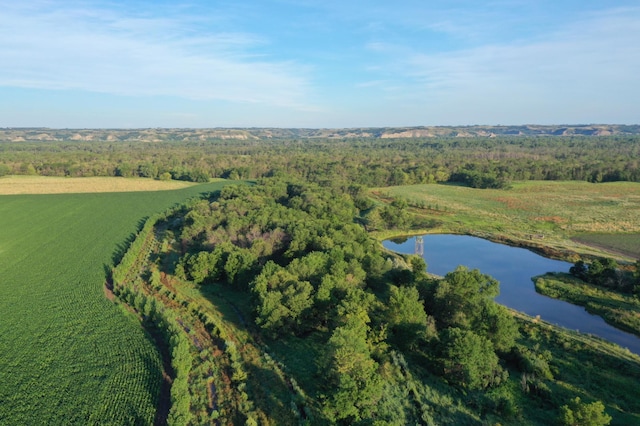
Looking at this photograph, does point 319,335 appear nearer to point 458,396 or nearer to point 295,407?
point 295,407

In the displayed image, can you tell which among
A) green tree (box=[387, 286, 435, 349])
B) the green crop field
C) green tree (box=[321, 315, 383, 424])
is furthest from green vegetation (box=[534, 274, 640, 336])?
the green crop field

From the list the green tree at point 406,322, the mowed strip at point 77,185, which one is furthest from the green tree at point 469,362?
the mowed strip at point 77,185

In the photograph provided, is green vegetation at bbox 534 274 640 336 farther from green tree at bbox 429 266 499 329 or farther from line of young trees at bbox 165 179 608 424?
green tree at bbox 429 266 499 329

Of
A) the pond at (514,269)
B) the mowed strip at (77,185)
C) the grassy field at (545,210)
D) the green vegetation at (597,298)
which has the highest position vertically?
the mowed strip at (77,185)

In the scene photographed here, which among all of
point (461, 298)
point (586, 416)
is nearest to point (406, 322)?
point (461, 298)

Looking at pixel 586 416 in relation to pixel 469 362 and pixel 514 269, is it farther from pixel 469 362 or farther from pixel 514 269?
pixel 514 269

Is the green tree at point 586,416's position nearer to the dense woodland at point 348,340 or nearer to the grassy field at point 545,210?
the dense woodland at point 348,340
